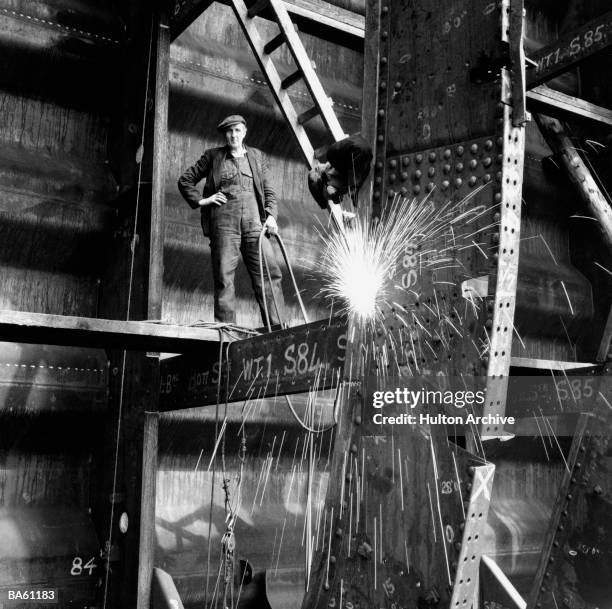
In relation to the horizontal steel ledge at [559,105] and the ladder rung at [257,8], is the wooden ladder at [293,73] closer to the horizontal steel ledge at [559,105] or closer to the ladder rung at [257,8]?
the ladder rung at [257,8]

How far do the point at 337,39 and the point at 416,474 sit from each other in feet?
13.9

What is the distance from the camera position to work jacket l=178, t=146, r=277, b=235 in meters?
5.62

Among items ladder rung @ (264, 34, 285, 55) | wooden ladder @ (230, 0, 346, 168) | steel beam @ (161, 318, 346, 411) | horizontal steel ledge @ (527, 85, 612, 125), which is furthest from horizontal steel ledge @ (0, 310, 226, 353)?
horizontal steel ledge @ (527, 85, 612, 125)

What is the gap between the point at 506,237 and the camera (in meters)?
3.12

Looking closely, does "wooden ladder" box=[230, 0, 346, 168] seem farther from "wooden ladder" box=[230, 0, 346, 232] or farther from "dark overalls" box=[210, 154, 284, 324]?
"dark overalls" box=[210, 154, 284, 324]

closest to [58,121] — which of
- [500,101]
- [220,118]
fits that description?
[220,118]

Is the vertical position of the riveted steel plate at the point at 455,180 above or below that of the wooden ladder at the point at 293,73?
below

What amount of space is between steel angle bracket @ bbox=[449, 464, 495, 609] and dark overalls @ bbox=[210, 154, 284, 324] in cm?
267

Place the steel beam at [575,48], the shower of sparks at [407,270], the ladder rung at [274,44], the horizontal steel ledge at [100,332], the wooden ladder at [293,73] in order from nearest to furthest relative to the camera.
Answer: the shower of sparks at [407,270]
the horizontal steel ledge at [100,332]
the steel beam at [575,48]
the wooden ladder at [293,73]
the ladder rung at [274,44]

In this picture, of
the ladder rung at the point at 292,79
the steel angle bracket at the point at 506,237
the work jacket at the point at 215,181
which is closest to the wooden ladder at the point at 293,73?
the ladder rung at the point at 292,79

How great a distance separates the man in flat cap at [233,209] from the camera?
17.9ft

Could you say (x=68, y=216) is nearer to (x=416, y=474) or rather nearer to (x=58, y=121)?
(x=58, y=121)

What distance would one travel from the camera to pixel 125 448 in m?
5.69

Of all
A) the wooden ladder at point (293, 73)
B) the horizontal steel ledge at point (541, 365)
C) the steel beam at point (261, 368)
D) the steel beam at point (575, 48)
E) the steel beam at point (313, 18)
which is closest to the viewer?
the steel beam at point (261, 368)
